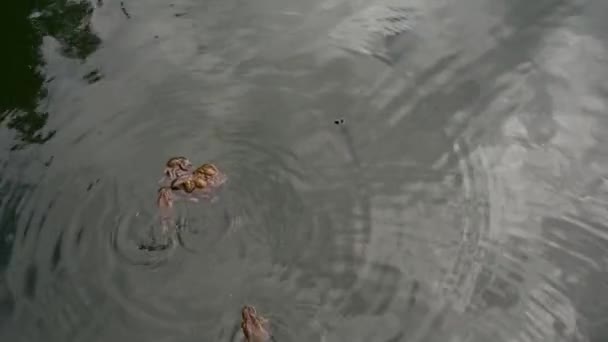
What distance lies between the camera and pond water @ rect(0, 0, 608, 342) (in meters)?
4.41

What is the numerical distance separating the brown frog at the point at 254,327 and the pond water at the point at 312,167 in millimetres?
95

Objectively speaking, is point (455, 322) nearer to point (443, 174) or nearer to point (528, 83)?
point (443, 174)

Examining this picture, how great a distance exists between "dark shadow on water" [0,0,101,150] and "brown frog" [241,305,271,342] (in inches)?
88.8

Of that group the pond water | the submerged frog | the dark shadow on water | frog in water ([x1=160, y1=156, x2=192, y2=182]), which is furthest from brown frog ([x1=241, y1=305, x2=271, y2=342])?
the dark shadow on water

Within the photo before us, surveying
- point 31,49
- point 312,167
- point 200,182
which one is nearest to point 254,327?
point 200,182

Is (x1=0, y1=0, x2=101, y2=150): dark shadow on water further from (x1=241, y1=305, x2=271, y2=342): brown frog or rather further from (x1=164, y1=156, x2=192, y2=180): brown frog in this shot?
(x1=241, y1=305, x2=271, y2=342): brown frog

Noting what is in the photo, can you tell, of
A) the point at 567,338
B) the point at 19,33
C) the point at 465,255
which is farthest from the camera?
the point at 19,33

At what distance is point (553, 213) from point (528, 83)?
1275 mm

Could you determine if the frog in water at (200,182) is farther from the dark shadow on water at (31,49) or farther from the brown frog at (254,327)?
the dark shadow on water at (31,49)

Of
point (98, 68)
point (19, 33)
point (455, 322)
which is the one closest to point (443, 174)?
point (455, 322)

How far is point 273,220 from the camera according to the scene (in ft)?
15.7

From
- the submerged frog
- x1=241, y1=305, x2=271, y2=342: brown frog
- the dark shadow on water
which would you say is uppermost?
the dark shadow on water

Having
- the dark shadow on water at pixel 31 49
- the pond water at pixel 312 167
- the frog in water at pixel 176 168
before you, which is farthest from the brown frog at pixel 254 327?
the dark shadow on water at pixel 31 49

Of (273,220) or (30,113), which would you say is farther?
(30,113)
